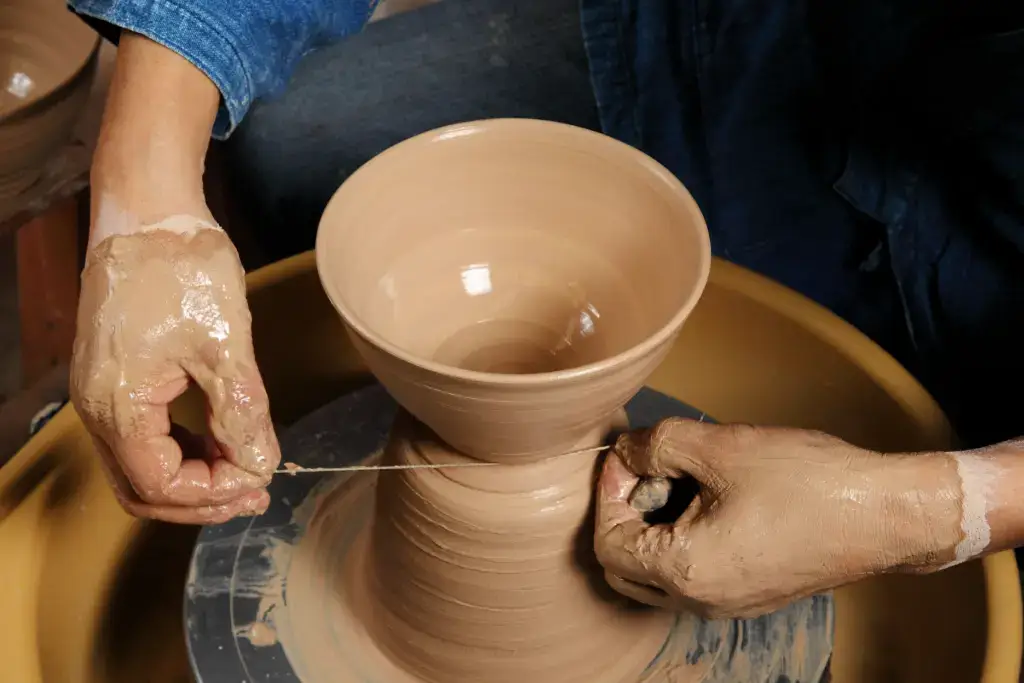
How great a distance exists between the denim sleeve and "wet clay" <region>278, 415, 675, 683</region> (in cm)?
45

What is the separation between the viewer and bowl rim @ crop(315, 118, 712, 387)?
0.84 m

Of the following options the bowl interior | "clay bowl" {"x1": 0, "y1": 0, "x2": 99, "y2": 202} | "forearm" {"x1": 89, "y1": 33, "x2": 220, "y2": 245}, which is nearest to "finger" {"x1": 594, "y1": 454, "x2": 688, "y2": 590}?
"forearm" {"x1": 89, "y1": 33, "x2": 220, "y2": 245}

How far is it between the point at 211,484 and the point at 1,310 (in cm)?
152

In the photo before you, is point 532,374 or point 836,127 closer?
point 532,374

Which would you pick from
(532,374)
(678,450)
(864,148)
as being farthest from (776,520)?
(864,148)

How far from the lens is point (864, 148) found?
1.40 metres

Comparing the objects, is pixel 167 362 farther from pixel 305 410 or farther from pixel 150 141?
pixel 305 410

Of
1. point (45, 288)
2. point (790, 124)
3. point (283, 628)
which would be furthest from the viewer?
point (45, 288)

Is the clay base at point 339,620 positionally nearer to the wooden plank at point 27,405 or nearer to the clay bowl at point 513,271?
the clay bowl at point 513,271

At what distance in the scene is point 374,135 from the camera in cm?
172

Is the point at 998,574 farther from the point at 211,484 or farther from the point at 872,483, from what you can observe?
the point at 211,484

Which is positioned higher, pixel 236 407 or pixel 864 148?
pixel 236 407

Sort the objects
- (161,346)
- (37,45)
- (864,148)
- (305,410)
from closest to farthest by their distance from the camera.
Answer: (161,346) < (864,148) < (305,410) < (37,45)

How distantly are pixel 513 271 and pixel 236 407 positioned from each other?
0.43m
